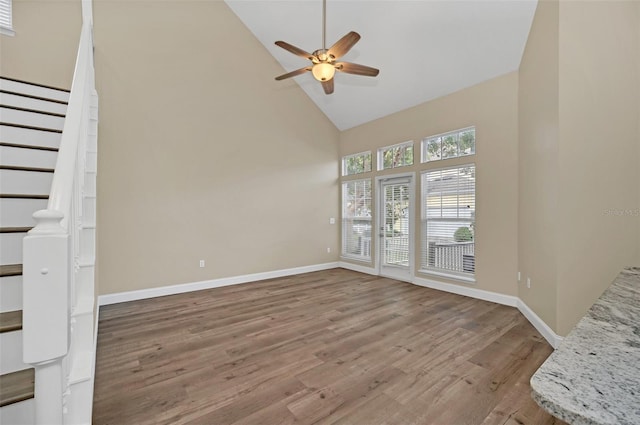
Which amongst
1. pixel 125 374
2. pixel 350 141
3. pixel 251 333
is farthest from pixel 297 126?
pixel 125 374

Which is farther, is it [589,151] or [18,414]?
[589,151]

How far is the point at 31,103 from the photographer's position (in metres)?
2.65

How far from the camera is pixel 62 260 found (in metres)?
0.86

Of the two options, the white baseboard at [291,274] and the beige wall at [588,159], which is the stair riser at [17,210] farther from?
the beige wall at [588,159]

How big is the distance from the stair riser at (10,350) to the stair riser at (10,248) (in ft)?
1.98

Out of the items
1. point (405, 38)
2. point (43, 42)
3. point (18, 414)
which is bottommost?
point (18, 414)

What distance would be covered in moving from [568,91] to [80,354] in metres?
4.54

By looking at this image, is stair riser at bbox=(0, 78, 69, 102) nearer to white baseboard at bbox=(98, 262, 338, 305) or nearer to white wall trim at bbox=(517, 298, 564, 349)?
white baseboard at bbox=(98, 262, 338, 305)

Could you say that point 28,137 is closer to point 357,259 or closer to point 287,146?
point 287,146

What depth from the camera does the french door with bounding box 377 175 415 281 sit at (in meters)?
5.38

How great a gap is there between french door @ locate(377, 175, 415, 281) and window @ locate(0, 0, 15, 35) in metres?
5.96

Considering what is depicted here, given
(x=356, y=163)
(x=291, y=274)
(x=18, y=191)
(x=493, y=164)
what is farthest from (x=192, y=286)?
(x=493, y=164)

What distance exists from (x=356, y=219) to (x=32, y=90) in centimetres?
560

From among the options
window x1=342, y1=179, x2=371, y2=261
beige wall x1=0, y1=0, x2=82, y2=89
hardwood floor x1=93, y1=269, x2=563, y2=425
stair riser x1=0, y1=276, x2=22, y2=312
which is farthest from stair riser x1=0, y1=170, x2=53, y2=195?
window x1=342, y1=179, x2=371, y2=261
